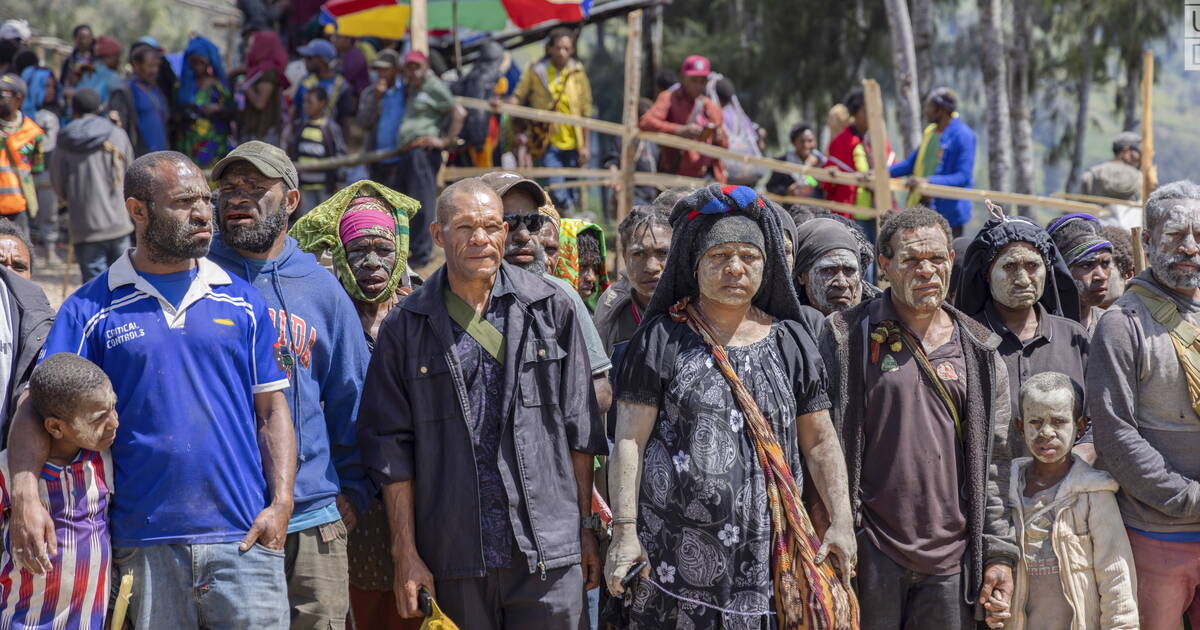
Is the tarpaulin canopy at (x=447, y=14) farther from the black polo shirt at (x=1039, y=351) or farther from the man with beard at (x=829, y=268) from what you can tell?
the black polo shirt at (x=1039, y=351)

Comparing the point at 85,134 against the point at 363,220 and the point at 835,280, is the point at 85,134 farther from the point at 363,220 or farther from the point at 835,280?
the point at 835,280

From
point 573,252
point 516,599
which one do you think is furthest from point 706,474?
point 573,252

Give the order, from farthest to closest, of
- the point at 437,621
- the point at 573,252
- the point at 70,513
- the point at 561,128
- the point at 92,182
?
1. the point at 561,128
2. the point at 92,182
3. the point at 573,252
4. the point at 437,621
5. the point at 70,513

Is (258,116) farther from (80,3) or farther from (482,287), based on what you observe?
(80,3)

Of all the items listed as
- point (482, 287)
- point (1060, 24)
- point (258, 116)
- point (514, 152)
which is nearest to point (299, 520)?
point (482, 287)

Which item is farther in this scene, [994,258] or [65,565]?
[994,258]

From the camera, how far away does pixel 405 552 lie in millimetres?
4070

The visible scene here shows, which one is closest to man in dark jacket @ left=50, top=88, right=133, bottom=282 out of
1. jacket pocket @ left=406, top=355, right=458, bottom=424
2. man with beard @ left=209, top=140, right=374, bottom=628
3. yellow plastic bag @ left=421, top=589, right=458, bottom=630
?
man with beard @ left=209, top=140, right=374, bottom=628

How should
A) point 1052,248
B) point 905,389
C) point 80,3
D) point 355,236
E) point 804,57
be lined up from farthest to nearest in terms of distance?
point 80,3
point 804,57
point 1052,248
point 355,236
point 905,389

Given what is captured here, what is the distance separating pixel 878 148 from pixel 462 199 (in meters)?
6.46

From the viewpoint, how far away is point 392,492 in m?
4.12

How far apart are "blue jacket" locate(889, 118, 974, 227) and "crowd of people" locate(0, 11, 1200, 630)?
4920mm

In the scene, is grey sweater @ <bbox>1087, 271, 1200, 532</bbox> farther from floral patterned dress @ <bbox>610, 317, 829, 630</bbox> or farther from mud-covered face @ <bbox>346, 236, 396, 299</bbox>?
mud-covered face @ <bbox>346, 236, 396, 299</bbox>

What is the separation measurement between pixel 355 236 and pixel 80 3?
97.0ft
